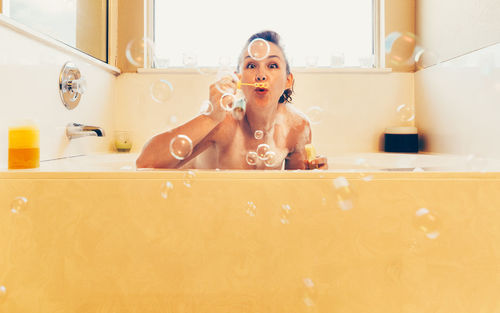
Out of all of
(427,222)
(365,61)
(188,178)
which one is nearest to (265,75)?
(188,178)

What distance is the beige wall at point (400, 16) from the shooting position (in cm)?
196

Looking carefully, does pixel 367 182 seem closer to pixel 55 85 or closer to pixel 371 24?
pixel 55 85

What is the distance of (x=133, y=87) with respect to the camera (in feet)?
6.41

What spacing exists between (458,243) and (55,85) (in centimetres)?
134

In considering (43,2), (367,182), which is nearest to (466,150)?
(367,182)

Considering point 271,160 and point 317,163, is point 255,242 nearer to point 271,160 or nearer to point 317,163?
point 317,163

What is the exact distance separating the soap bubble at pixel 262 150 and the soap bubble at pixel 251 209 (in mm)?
359

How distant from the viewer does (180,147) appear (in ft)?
3.18

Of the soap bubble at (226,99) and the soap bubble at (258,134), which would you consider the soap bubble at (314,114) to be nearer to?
the soap bubble at (258,134)


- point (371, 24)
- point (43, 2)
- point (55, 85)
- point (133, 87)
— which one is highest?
point (371, 24)

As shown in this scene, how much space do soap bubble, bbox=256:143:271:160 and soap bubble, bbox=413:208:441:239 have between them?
1.60 feet

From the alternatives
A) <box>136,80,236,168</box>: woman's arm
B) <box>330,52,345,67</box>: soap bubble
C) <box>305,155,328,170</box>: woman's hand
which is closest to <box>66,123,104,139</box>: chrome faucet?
<box>136,80,236,168</box>: woman's arm

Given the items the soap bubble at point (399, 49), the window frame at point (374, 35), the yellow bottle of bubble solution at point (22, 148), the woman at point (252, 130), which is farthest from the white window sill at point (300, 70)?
the yellow bottle of bubble solution at point (22, 148)

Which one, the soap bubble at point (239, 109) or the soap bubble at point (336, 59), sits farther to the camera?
the soap bubble at point (336, 59)
